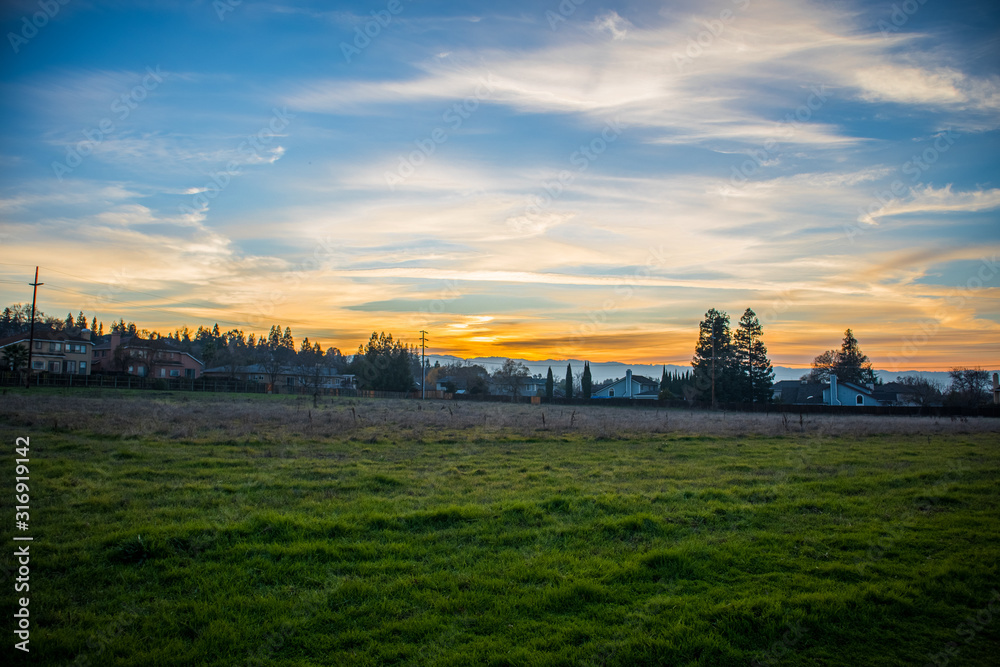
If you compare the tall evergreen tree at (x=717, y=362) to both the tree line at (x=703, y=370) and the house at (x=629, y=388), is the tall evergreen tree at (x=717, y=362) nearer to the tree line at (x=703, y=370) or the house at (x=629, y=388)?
the tree line at (x=703, y=370)

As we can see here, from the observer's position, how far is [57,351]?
7250 centimetres

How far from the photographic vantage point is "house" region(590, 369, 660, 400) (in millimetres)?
95981

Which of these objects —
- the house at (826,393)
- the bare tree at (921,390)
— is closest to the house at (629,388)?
the house at (826,393)

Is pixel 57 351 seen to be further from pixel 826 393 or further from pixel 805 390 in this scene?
pixel 805 390

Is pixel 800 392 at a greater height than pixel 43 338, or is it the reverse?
pixel 43 338

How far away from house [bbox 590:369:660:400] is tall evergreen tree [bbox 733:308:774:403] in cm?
2518

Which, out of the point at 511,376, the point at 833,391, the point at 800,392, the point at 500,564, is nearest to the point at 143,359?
the point at 511,376

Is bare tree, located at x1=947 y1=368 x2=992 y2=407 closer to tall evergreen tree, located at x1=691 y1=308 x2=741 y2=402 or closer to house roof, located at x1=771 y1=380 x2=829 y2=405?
house roof, located at x1=771 y1=380 x2=829 y2=405

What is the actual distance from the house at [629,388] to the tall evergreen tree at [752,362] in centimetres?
2518

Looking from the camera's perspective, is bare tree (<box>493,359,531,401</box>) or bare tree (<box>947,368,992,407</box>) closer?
bare tree (<box>947,368,992,407</box>)

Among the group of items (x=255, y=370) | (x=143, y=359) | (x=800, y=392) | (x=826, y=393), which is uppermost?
(x=143, y=359)

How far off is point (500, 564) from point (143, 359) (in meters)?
93.0

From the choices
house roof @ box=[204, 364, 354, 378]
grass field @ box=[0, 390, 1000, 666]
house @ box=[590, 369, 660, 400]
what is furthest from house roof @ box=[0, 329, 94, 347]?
house @ box=[590, 369, 660, 400]

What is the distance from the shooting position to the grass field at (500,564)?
5.02 m
